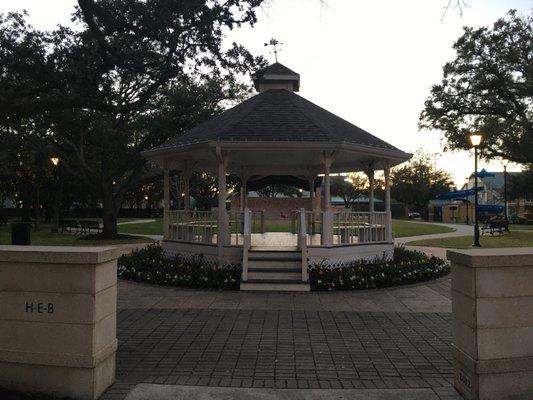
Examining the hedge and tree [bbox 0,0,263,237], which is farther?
the hedge

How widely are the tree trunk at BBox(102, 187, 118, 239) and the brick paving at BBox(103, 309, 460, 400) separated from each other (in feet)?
65.1

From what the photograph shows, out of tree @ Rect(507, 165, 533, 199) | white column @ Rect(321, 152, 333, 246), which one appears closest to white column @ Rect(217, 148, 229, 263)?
white column @ Rect(321, 152, 333, 246)

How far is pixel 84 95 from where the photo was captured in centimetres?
814

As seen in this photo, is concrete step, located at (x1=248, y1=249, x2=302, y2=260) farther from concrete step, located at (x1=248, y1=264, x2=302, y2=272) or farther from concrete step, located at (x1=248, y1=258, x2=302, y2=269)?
concrete step, located at (x1=248, y1=264, x2=302, y2=272)

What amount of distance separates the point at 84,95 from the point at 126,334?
13.6 feet

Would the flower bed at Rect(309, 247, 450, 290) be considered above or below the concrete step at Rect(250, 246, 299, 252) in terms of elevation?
below

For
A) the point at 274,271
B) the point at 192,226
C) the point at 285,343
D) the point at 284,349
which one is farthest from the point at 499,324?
the point at 192,226

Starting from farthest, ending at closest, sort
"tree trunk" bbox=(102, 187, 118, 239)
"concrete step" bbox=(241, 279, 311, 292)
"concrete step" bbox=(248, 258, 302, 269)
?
"tree trunk" bbox=(102, 187, 118, 239) → "concrete step" bbox=(248, 258, 302, 269) → "concrete step" bbox=(241, 279, 311, 292)

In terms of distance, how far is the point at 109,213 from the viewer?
1094 inches

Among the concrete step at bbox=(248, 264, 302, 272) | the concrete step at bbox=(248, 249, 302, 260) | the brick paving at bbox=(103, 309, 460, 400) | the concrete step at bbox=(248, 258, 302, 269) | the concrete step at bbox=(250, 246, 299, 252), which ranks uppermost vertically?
the concrete step at bbox=(250, 246, 299, 252)

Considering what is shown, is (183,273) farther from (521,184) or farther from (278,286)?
(521,184)

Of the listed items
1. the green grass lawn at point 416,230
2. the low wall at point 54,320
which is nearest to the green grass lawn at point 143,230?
the green grass lawn at point 416,230

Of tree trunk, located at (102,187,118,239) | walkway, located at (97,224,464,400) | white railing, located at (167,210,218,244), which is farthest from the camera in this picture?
tree trunk, located at (102,187,118,239)

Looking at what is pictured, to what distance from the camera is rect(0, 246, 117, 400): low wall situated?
4484 millimetres
